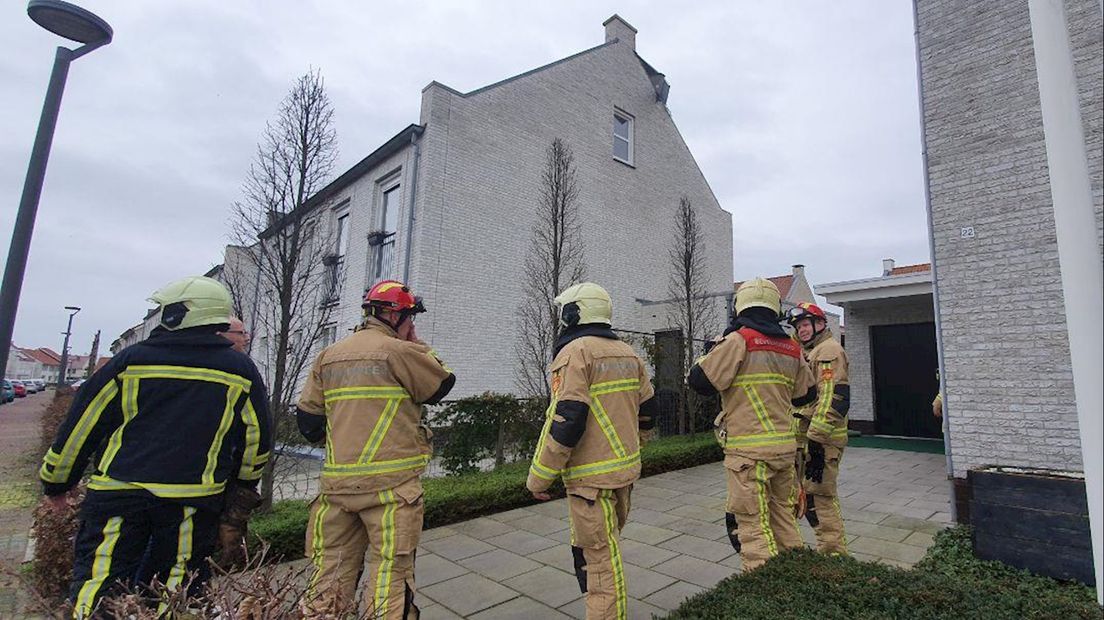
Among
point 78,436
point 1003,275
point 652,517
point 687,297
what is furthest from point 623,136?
point 78,436

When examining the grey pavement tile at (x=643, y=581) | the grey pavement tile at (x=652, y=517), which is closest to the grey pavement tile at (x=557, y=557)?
the grey pavement tile at (x=643, y=581)

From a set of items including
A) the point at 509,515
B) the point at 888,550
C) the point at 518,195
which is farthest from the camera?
the point at 518,195

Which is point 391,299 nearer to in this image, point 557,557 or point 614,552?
point 614,552

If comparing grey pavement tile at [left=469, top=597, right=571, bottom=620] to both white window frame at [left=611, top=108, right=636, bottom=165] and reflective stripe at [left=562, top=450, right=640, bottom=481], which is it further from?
white window frame at [left=611, top=108, right=636, bottom=165]

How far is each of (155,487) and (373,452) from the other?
0.96m

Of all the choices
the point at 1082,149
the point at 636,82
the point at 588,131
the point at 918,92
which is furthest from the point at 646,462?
the point at 636,82

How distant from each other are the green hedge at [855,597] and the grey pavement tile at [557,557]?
2.15 metres

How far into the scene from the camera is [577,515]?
3133 mm

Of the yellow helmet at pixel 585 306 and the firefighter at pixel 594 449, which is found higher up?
the yellow helmet at pixel 585 306

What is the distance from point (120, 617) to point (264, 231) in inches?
218

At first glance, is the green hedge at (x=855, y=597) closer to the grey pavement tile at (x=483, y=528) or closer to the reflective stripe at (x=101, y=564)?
the reflective stripe at (x=101, y=564)

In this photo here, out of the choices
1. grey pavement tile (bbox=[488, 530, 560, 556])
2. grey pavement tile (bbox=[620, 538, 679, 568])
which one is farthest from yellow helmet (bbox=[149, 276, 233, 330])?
grey pavement tile (bbox=[620, 538, 679, 568])

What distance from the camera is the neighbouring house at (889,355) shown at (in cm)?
1262

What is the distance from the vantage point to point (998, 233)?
17.1 ft
